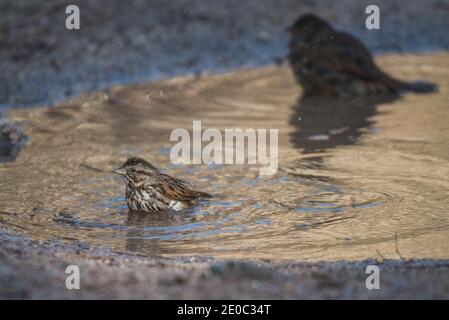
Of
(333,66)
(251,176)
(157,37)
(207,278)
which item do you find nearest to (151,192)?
(251,176)

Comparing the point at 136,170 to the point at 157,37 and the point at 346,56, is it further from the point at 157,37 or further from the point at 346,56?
the point at 157,37

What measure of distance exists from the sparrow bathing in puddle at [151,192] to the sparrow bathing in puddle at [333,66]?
479 cm

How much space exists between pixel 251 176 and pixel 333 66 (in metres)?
4.46

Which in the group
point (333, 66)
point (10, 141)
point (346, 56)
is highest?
point (346, 56)

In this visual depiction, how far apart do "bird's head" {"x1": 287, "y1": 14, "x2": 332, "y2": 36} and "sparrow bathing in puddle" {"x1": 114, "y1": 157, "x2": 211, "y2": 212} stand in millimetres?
5340

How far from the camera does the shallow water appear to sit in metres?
6.91

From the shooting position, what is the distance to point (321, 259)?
249 inches

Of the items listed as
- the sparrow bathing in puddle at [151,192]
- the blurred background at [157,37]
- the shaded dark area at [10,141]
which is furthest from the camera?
the blurred background at [157,37]

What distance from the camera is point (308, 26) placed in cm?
1290

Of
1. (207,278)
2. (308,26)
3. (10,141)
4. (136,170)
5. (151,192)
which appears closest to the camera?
(207,278)

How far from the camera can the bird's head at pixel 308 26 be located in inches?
506

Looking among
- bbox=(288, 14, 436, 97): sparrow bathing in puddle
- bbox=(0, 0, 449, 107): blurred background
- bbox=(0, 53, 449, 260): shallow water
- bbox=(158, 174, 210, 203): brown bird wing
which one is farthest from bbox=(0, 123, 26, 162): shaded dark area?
bbox=(288, 14, 436, 97): sparrow bathing in puddle

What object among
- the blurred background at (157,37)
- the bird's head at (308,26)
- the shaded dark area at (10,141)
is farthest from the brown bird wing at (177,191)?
the bird's head at (308,26)

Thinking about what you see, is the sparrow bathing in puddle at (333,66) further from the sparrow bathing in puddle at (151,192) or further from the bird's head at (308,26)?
the sparrow bathing in puddle at (151,192)
